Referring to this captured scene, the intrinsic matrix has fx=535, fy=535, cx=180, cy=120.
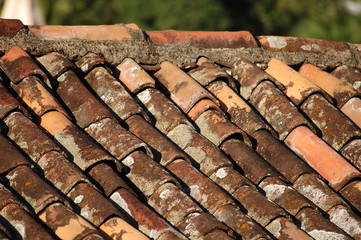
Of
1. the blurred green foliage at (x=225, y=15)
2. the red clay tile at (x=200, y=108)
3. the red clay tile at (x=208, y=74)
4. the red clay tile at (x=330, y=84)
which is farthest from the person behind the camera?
the blurred green foliage at (x=225, y=15)

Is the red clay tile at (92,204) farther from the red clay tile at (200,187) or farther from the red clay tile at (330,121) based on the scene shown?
the red clay tile at (330,121)

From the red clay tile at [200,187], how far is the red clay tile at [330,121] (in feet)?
3.84

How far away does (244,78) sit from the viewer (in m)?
4.05

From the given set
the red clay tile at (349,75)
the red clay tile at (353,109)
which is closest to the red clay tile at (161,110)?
the red clay tile at (353,109)

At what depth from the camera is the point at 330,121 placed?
12.4ft

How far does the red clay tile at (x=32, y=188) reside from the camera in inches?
98.4

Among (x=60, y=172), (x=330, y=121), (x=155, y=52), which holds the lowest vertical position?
(x=60, y=172)

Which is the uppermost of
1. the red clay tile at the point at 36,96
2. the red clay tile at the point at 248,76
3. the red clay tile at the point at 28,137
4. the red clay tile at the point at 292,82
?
the red clay tile at the point at 292,82

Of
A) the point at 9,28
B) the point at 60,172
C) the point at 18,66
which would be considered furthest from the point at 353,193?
the point at 9,28

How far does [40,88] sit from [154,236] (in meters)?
1.28

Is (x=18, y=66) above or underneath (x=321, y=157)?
underneath

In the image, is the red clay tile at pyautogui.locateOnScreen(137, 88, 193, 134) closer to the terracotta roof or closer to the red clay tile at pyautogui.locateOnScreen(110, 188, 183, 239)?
the terracotta roof

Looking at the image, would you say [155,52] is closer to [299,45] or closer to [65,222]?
[299,45]

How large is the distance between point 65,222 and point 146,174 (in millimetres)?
591
